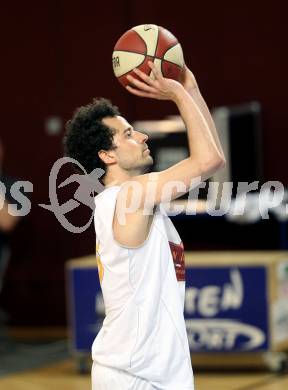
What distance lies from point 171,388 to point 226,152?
14.6 ft

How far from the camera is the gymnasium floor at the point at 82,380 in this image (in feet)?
22.6

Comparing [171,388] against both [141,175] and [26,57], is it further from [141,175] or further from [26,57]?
[26,57]

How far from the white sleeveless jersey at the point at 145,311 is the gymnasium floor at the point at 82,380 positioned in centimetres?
312

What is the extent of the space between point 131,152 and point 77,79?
18.7 feet

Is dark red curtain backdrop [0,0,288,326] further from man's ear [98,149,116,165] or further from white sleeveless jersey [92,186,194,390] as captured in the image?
white sleeveless jersey [92,186,194,390]

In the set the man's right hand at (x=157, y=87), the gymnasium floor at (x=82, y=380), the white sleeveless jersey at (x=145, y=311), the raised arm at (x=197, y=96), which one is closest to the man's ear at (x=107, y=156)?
the white sleeveless jersey at (x=145, y=311)

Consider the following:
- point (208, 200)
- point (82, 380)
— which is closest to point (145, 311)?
point (82, 380)

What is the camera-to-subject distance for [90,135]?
3.97 metres

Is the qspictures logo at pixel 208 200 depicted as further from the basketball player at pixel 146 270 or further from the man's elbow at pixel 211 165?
the man's elbow at pixel 211 165

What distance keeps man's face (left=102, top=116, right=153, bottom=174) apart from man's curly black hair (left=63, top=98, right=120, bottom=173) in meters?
0.03

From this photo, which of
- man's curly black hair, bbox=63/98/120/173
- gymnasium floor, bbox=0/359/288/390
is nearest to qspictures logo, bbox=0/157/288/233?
man's curly black hair, bbox=63/98/120/173

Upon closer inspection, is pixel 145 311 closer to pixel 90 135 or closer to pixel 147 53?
pixel 90 135

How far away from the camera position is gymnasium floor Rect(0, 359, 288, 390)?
6.88 meters

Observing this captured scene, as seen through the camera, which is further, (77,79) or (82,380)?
(77,79)
